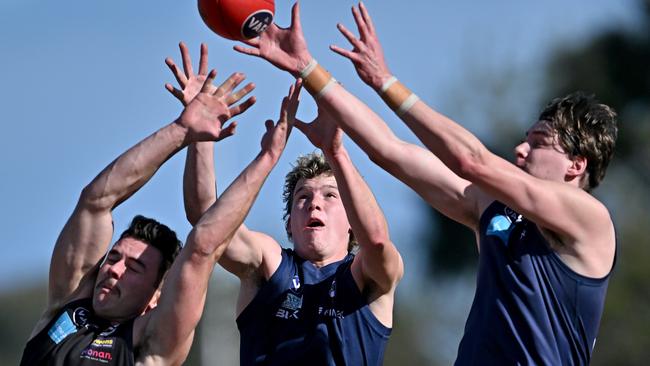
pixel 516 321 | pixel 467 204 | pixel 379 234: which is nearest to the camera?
pixel 516 321

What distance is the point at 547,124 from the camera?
7.14 m

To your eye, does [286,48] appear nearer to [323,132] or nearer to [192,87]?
[323,132]

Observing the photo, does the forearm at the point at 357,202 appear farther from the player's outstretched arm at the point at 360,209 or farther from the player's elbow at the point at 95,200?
the player's elbow at the point at 95,200

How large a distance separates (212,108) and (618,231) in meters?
24.5

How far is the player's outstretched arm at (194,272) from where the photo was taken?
7.27 m

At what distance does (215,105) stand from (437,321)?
26.3m

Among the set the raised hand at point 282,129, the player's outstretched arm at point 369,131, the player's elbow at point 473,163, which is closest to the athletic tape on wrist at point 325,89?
the player's outstretched arm at point 369,131

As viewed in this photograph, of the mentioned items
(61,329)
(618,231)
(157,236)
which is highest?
(618,231)

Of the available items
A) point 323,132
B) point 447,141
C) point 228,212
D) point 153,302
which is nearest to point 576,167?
point 447,141

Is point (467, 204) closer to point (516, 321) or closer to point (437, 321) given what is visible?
point (516, 321)

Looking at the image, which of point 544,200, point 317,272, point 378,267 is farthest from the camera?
point 317,272

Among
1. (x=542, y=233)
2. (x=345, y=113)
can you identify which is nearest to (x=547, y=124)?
(x=542, y=233)

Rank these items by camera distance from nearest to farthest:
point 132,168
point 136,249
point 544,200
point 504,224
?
1. point 544,200
2. point 504,224
3. point 132,168
4. point 136,249

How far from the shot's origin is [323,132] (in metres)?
7.74
